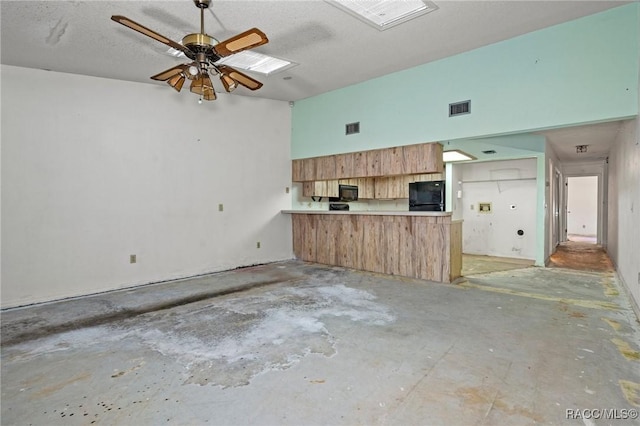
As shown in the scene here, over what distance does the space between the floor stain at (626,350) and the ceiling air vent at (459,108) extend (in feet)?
9.79

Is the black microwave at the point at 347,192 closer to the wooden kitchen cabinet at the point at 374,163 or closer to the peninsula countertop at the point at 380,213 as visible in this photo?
the peninsula countertop at the point at 380,213

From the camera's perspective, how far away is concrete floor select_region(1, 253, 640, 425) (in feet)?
5.92

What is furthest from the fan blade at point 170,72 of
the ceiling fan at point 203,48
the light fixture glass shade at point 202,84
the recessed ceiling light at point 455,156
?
the recessed ceiling light at point 455,156

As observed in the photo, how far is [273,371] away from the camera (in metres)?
2.21

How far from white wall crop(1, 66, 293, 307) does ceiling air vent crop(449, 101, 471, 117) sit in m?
3.35

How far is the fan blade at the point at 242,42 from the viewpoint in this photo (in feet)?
8.04

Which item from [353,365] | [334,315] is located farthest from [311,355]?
[334,315]

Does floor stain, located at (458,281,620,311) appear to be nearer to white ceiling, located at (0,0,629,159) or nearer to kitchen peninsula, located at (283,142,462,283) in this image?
kitchen peninsula, located at (283,142,462,283)

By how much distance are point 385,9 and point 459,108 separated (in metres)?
1.85

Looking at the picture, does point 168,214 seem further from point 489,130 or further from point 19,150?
point 489,130

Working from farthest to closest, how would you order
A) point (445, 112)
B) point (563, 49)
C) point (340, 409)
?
point (445, 112), point (563, 49), point (340, 409)

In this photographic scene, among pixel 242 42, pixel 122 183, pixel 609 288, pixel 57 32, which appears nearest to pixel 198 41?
pixel 242 42

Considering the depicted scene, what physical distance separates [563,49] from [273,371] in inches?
177

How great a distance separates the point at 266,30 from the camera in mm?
3543
